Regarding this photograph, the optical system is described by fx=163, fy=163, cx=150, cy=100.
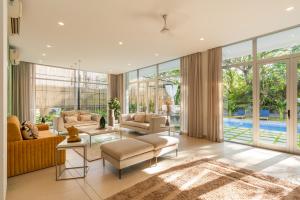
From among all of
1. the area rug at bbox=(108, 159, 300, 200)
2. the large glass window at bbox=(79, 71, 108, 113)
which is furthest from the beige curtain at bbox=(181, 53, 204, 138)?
the large glass window at bbox=(79, 71, 108, 113)

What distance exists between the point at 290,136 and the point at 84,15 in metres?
5.24

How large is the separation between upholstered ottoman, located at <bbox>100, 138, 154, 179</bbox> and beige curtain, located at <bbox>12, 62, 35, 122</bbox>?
549 centimetres

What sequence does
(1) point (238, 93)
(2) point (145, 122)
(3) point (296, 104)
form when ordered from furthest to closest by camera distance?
(2) point (145, 122) → (1) point (238, 93) → (3) point (296, 104)

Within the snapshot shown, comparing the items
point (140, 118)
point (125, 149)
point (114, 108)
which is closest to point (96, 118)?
point (140, 118)

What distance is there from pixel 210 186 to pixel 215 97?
123 inches

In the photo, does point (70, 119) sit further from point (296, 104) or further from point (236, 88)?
point (296, 104)

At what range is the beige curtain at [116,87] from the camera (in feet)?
30.7

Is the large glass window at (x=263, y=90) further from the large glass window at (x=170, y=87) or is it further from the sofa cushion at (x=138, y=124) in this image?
the sofa cushion at (x=138, y=124)

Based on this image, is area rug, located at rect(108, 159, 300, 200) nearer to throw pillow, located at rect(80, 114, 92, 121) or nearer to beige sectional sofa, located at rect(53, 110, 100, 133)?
beige sectional sofa, located at rect(53, 110, 100, 133)

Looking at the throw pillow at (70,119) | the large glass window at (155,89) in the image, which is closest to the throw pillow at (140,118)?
the large glass window at (155,89)

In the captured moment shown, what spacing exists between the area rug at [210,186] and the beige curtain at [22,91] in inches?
252

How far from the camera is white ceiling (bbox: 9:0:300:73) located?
9.22ft

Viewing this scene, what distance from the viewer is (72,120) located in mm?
5902

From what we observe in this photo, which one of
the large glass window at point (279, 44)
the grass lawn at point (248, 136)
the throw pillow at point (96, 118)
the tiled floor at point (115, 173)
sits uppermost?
the large glass window at point (279, 44)
